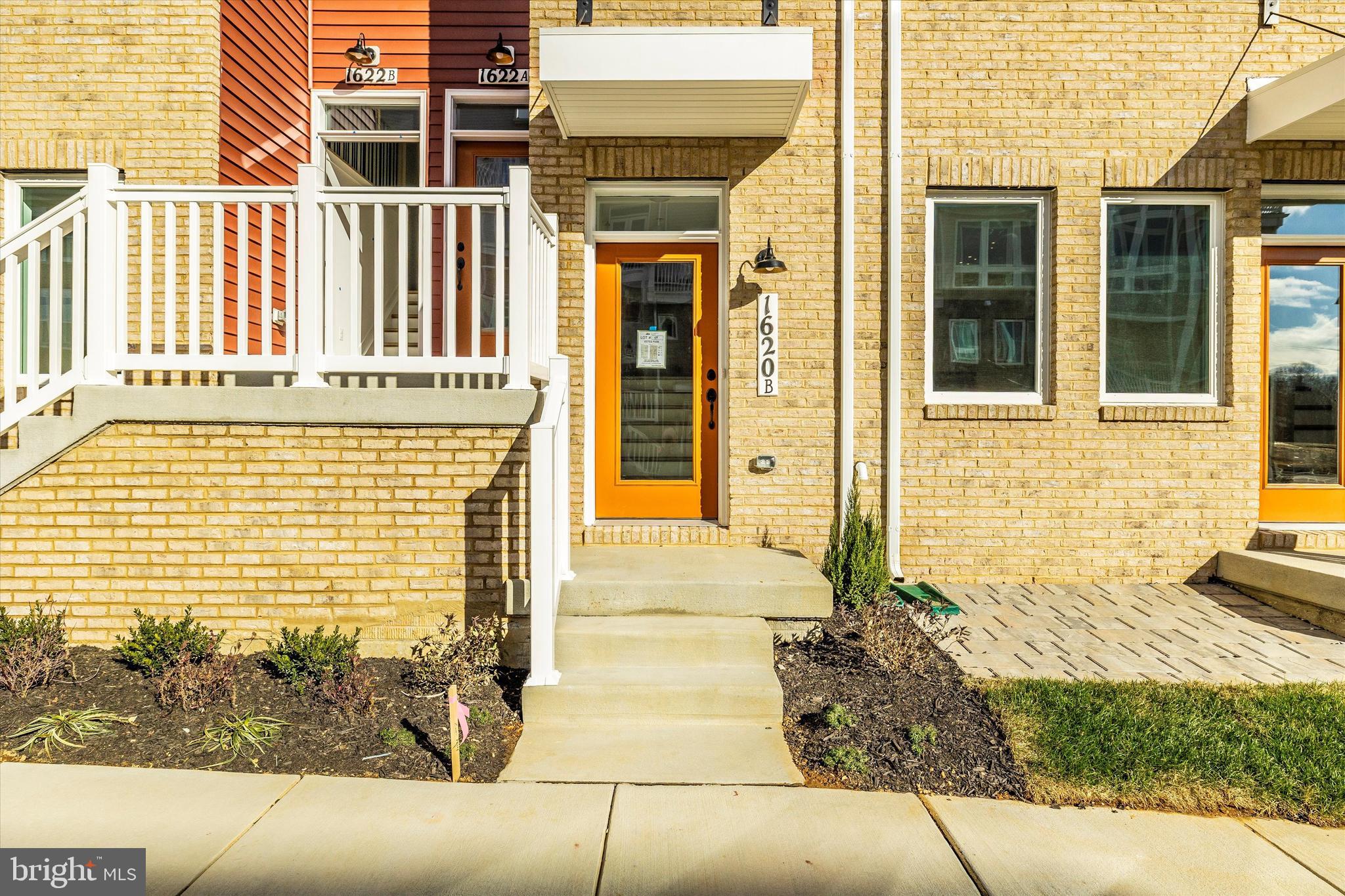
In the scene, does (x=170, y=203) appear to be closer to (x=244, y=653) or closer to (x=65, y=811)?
(x=244, y=653)

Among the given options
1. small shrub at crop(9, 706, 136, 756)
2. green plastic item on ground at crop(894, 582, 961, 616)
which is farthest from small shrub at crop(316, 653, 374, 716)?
green plastic item on ground at crop(894, 582, 961, 616)

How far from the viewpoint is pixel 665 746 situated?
12.4ft

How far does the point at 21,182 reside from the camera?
6102mm

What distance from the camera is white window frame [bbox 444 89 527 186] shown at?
7297 millimetres

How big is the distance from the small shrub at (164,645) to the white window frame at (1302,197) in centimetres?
760

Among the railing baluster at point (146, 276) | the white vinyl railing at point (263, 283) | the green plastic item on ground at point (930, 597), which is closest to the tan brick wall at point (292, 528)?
the white vinyl railing at point (263, 283)

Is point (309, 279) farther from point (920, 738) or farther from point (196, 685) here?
point (920, 738)

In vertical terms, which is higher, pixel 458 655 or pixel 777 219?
pixel 777 219

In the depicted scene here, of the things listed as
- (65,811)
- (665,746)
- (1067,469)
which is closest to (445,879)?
(665,746)

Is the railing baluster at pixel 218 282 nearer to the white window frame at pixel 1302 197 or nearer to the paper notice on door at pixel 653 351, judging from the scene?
the paper notice on door at pixel 653 351

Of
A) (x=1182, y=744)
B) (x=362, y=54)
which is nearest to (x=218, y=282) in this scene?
(x=362, y=54)

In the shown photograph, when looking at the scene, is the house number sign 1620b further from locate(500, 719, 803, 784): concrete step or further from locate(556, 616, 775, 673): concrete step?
locate(500, 719, 803, 784): concrete step

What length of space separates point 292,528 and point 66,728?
51.8 inches

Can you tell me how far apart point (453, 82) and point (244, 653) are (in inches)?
204
